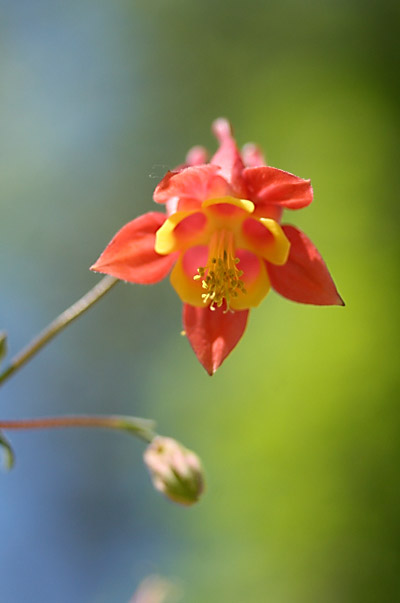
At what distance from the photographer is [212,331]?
6.44 ft

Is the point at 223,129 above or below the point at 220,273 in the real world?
above

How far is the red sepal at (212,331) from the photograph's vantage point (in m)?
1.93

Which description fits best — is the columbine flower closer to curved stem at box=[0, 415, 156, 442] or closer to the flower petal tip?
the flower petal tip

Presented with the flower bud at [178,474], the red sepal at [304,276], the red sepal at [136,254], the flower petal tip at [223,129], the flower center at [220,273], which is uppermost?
the flower petal tip at [223,129]

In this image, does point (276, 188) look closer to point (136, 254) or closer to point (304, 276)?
point (304, 276)

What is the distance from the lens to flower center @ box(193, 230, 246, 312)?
6.48 feet

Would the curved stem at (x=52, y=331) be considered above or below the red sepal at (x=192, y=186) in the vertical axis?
below

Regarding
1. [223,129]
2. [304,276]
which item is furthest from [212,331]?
[223,129]

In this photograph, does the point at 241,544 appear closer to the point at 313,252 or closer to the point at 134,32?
the point at 313,252

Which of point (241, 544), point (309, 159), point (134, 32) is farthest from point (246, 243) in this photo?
point (134, 32)

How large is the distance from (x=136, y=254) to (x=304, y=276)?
413mm

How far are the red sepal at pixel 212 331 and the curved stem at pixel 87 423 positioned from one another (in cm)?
29

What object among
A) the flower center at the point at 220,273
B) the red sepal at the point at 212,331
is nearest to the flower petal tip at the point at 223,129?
the flower center at the point at 220,273

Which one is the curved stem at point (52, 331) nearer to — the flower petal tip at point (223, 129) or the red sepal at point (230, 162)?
the red sepal at point (230, 162)
